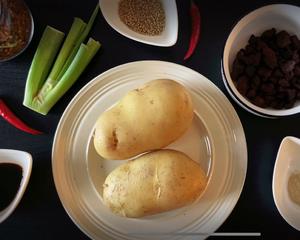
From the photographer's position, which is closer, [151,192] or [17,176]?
[151,192]

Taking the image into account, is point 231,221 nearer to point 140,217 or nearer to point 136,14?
point 140,217

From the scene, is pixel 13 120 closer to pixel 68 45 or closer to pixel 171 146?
pixel 68 45

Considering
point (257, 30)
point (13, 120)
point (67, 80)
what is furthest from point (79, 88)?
point (257, 30)

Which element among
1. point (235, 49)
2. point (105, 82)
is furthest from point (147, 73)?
point (235, 49)

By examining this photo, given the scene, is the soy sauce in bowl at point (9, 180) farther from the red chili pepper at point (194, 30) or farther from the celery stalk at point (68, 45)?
the red chili pepper at point (194, 30)

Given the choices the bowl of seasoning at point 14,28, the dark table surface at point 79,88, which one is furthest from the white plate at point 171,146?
the bowl of seasoning at point 14,28
